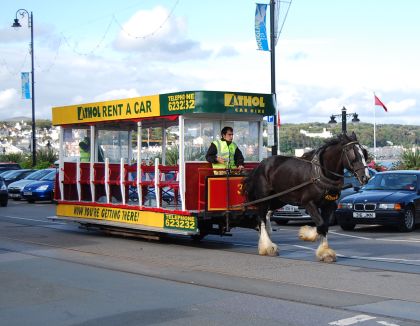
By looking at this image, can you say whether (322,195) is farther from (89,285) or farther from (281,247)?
(89,285)

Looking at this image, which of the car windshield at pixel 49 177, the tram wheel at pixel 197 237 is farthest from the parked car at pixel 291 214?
the car windshield at pixel 49 177

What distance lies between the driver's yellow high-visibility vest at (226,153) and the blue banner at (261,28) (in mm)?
10583

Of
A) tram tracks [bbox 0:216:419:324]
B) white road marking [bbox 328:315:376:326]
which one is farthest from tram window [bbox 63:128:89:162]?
white road marking [bbox 328:315:376:326]

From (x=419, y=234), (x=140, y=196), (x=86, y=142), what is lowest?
(x=419, y=234)

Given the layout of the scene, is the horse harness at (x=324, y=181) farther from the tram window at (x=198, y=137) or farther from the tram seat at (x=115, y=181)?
the tram seat at (x=115, y=181)

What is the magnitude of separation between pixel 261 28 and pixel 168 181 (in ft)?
36.8

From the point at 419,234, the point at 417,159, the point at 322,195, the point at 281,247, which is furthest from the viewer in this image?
A: the point at 417,159

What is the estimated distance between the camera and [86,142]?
1700cm

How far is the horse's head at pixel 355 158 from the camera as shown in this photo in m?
11.5

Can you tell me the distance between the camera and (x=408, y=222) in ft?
56.4

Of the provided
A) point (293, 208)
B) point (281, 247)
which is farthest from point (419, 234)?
point (281, 247)

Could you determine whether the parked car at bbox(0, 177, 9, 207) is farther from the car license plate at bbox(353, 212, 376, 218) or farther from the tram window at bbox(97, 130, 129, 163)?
the car license plate at bbox(353, 212, 376, 218)

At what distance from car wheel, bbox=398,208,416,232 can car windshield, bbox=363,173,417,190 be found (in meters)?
0.97

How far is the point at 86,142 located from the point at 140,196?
10.1 ft
